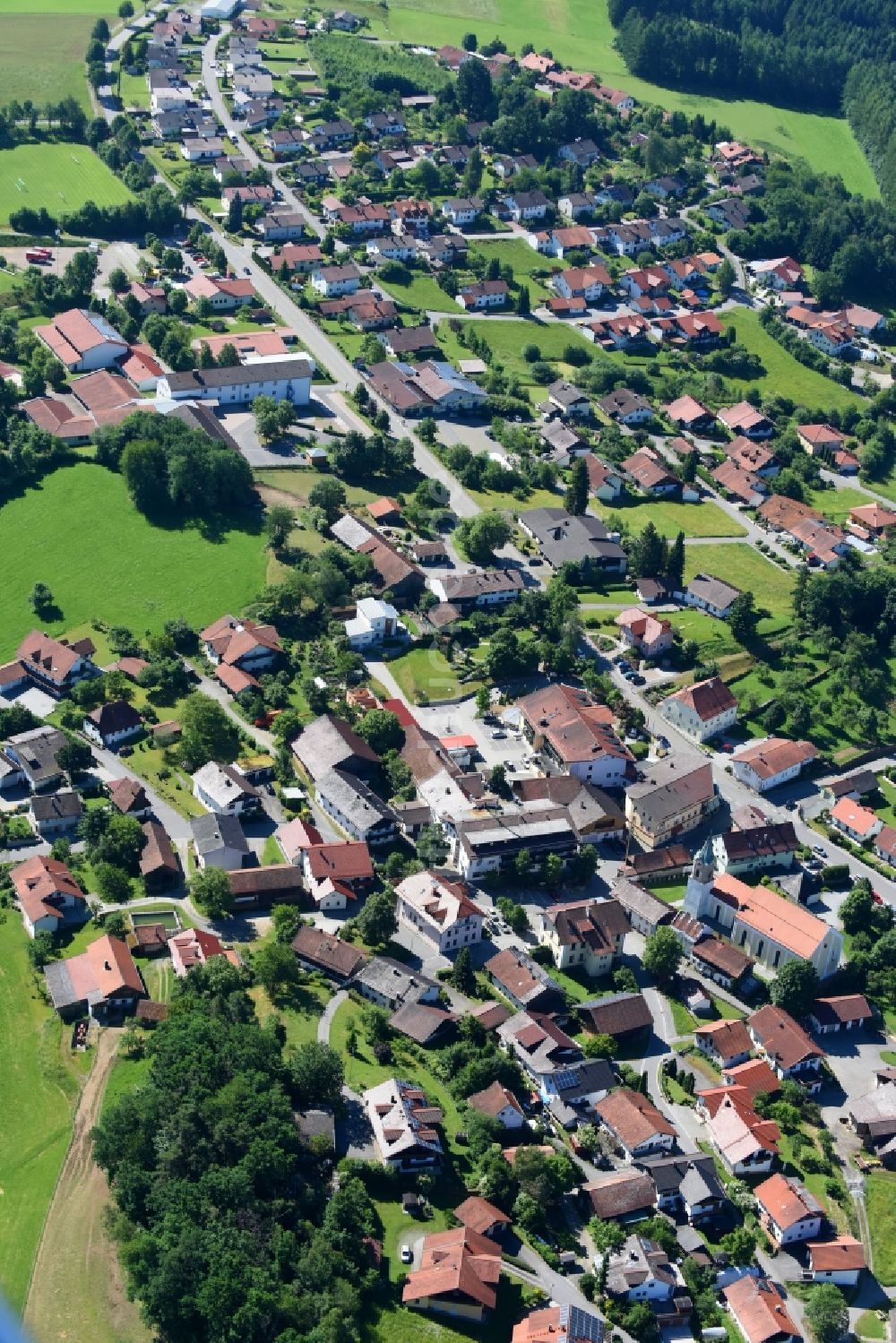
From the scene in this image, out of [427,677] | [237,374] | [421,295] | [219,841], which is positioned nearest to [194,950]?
[219,841]

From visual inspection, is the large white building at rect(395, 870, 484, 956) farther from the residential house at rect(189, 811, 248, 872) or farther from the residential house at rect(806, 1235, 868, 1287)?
the residential house at rect(806, 1235, 868, 1287)

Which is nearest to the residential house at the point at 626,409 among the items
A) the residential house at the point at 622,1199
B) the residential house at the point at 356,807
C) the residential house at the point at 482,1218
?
the residential house at the point at 356,807

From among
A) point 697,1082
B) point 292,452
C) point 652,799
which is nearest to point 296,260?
point 292,452

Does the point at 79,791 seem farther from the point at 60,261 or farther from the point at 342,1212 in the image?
the point at 60,261

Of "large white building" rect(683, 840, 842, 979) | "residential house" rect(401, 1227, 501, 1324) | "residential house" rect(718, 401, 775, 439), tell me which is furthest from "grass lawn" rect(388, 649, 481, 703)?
"residential house" rect(718, 401, 775, 439)

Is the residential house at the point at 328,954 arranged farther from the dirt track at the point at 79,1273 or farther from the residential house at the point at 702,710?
the residential house at the point at 702,710

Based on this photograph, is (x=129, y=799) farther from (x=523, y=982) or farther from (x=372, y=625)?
(x=523, y=982)
